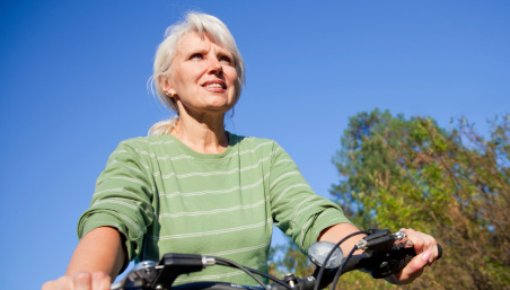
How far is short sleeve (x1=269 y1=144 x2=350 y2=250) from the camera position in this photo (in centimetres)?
215

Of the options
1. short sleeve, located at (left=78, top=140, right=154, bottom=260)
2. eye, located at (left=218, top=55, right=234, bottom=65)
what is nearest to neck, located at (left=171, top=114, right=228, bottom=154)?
eye, located at (left=218, top=55, right=234, bottom=65)

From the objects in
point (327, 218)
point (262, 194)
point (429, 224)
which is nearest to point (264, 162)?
point (262, 194)

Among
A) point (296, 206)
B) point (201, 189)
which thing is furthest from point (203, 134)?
point (296, 206)

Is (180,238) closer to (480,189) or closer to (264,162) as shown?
(264,162)

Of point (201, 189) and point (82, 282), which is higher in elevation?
point (201, 189)

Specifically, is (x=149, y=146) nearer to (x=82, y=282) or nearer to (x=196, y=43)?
(x=196, y=43)

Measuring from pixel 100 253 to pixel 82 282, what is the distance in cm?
36

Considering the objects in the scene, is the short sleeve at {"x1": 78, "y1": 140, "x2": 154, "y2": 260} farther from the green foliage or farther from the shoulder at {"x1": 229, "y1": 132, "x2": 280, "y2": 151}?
the green foliage

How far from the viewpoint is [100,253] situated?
1578 millimetres

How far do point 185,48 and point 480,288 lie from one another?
4124 millimetres

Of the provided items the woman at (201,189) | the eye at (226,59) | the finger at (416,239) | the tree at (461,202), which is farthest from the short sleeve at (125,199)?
the tree at (461,202)

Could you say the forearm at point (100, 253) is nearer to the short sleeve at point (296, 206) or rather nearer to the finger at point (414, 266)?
the short sleeve at point (296, 206)

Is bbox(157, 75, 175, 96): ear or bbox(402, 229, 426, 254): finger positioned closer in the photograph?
bbox(402, 229, 426, 254): finger

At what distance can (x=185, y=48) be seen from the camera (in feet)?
8.98
